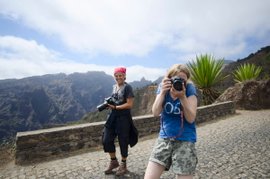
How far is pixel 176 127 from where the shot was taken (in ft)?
7.18

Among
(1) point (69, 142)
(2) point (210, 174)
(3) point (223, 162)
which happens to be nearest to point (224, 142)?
(3) point (223, 162)

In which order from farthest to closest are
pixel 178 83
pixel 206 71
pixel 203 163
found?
pixel 206 71 < pixel 203 163 < pixel 178 83

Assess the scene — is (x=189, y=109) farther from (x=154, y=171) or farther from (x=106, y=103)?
(x=106, y=103)

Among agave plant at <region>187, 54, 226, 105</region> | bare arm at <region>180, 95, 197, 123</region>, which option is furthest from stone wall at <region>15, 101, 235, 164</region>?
agave plant at <region>187, 54, 226, 105</region>

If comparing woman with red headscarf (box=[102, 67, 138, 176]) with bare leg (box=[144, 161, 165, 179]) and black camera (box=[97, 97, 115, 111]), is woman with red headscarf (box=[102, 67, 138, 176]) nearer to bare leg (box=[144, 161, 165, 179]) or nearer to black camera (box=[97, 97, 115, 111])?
black camera (box=[97, 97, 115, 111])

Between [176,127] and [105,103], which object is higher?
[105,103]

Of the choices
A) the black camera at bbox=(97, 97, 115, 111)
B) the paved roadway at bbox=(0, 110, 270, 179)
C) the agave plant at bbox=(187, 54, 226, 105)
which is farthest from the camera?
the agave plant at bbox=(187, 54, 226, 105)

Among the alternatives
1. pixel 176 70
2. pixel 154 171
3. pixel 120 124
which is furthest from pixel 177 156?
pixel 120 124

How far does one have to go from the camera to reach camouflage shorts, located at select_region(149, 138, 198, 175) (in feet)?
6.76

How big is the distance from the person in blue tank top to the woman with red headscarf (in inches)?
71.3

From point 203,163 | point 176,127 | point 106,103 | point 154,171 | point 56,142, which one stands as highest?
point 106,103

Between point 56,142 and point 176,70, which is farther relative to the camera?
point 56,142

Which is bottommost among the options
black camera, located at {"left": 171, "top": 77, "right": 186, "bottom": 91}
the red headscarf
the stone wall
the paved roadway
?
the paved roadway

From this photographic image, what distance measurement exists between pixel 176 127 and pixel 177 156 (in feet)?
0.84
